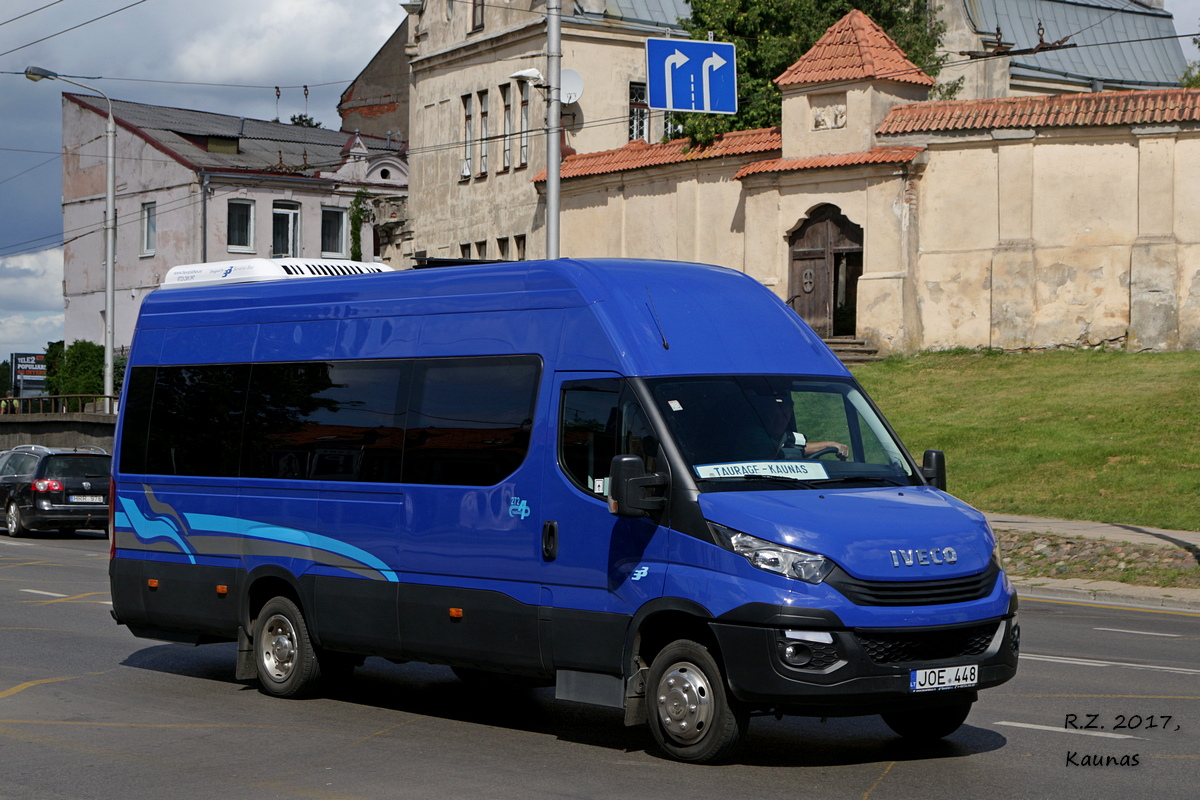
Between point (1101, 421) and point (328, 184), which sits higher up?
point (328, 184)

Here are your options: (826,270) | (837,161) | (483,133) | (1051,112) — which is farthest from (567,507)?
(483,133)

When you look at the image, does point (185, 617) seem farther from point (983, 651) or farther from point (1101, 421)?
point (1101, 421)

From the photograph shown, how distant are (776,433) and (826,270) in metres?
29.0

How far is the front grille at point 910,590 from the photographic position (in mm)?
7609

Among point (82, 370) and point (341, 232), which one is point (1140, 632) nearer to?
point (82, 370)

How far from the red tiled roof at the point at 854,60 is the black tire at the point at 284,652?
28.1 metres

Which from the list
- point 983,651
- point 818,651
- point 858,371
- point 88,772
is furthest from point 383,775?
point 858,371

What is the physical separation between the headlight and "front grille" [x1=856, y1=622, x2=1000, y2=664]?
373 millimetres

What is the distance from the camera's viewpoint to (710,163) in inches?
1551

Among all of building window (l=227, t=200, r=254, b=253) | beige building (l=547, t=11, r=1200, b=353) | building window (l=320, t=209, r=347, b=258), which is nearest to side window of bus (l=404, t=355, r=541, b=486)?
beige building (l=547, t=11, r=1200, b=353)

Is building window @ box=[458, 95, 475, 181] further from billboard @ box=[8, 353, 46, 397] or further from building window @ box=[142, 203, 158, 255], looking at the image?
billboard @ box=[8, 353, 46, 397]

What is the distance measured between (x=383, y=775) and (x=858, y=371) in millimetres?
27944

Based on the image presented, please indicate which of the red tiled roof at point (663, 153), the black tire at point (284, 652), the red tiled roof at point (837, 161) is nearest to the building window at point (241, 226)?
the red tiled roof at point (663, 153)

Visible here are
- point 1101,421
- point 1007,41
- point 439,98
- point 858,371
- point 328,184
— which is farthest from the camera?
point 328,184
